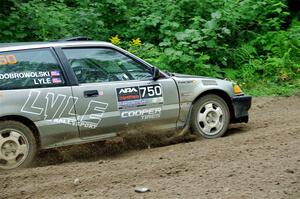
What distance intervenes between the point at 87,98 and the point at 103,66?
0.55 metres

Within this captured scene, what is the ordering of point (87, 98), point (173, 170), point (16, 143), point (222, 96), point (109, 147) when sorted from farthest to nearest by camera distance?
point (222, 96)
point (109, 147)
point (87, 98)
point (16, 143)
point (173, 170)

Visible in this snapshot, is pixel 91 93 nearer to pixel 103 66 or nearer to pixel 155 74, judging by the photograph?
pixel 103 66

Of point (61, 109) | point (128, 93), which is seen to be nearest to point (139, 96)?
point (128, 93)

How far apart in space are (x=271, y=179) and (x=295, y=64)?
23.7 ft

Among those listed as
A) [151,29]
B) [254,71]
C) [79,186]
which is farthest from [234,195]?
[151,29]

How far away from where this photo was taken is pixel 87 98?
6.39m

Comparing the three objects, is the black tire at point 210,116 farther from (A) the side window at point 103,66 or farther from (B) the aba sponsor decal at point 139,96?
(A) the side window at point 103,66

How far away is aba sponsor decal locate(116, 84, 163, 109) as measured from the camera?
662 centimetres

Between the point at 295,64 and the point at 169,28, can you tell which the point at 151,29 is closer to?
the point at 169,28

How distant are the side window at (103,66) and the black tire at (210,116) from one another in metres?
0.88

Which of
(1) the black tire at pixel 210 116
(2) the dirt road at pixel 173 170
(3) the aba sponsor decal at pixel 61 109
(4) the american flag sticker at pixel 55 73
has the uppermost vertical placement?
(4) the american flag sticker at pixel 55 73

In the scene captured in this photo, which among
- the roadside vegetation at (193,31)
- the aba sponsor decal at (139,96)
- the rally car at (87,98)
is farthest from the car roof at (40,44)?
the roadside vegetation at (193,31)

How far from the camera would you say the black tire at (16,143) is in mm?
5926

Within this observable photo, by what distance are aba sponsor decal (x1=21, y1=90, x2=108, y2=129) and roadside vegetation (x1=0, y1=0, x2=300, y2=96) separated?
441 centimetres
